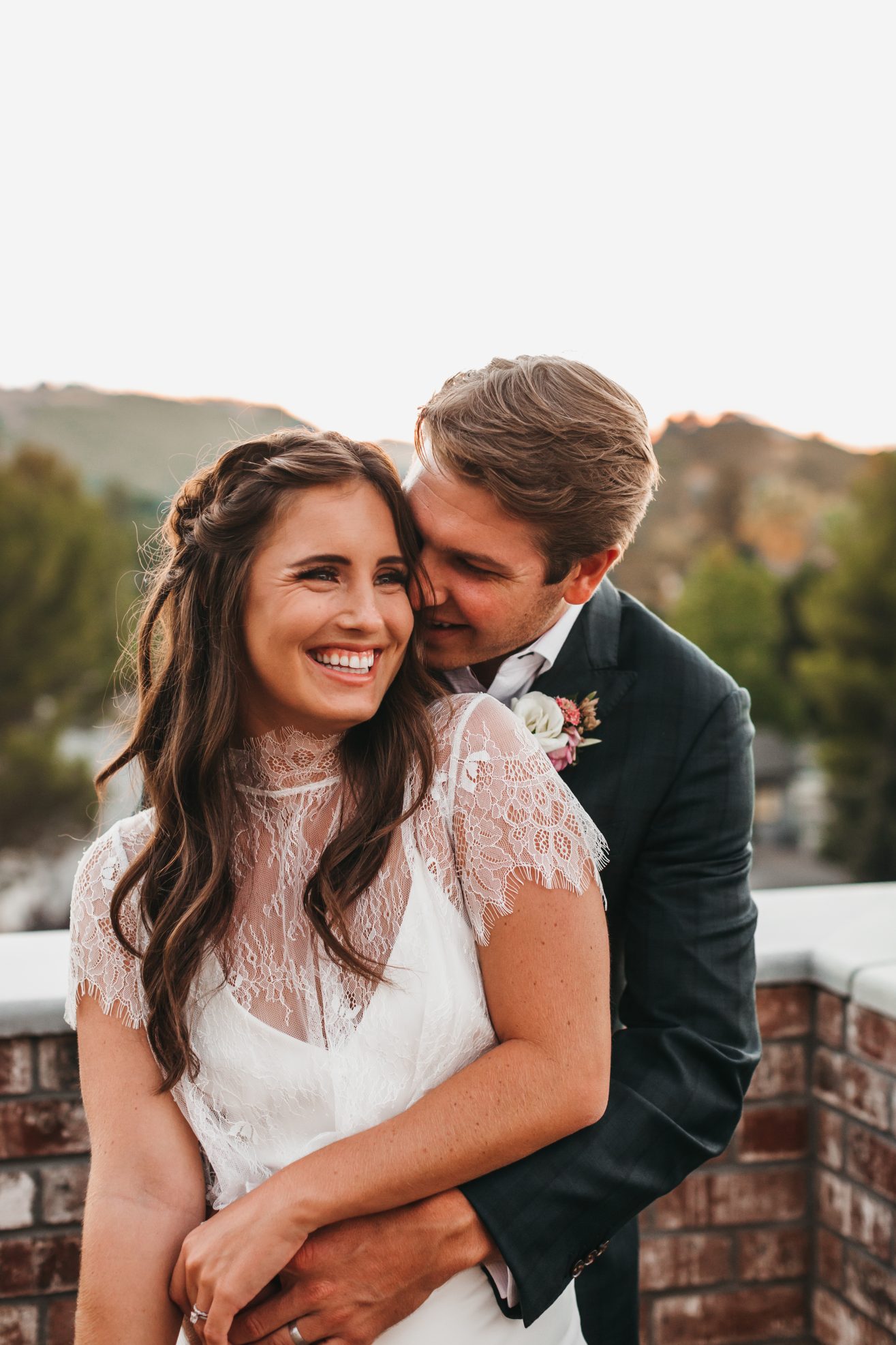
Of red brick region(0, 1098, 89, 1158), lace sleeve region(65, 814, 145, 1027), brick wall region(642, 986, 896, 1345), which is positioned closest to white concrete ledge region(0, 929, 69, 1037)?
red brick region(0, 1098, 89, 1158)

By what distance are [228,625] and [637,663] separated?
0.68m

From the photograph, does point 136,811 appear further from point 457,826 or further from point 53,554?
point 53,554

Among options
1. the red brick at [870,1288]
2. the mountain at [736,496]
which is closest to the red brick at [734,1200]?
the red brick at [870,1288]

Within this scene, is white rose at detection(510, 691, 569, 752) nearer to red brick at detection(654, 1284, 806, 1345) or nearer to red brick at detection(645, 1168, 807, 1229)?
red brick at detection(645, 1168, 807, 1229)

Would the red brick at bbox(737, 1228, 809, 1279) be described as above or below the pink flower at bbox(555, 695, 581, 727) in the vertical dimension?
below

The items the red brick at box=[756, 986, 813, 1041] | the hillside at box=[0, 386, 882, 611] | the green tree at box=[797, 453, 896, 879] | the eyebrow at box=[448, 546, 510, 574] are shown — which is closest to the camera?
the eyebrow at box=[448, 546, 510, 574]

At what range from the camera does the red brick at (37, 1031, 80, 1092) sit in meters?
2.30

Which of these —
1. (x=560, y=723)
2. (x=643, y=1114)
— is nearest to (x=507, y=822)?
(x=560, y=723)

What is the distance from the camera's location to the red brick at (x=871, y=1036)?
231 cm

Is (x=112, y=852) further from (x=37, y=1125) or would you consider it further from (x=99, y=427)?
(x=99, y=427)

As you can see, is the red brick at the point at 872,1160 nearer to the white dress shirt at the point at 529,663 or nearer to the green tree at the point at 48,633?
the white dress shirt at the point at 529,663

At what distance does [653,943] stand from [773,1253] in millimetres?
1173

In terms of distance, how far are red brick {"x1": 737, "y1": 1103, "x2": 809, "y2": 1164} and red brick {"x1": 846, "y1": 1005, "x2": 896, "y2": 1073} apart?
0.24 meters

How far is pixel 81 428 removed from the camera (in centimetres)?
2306
